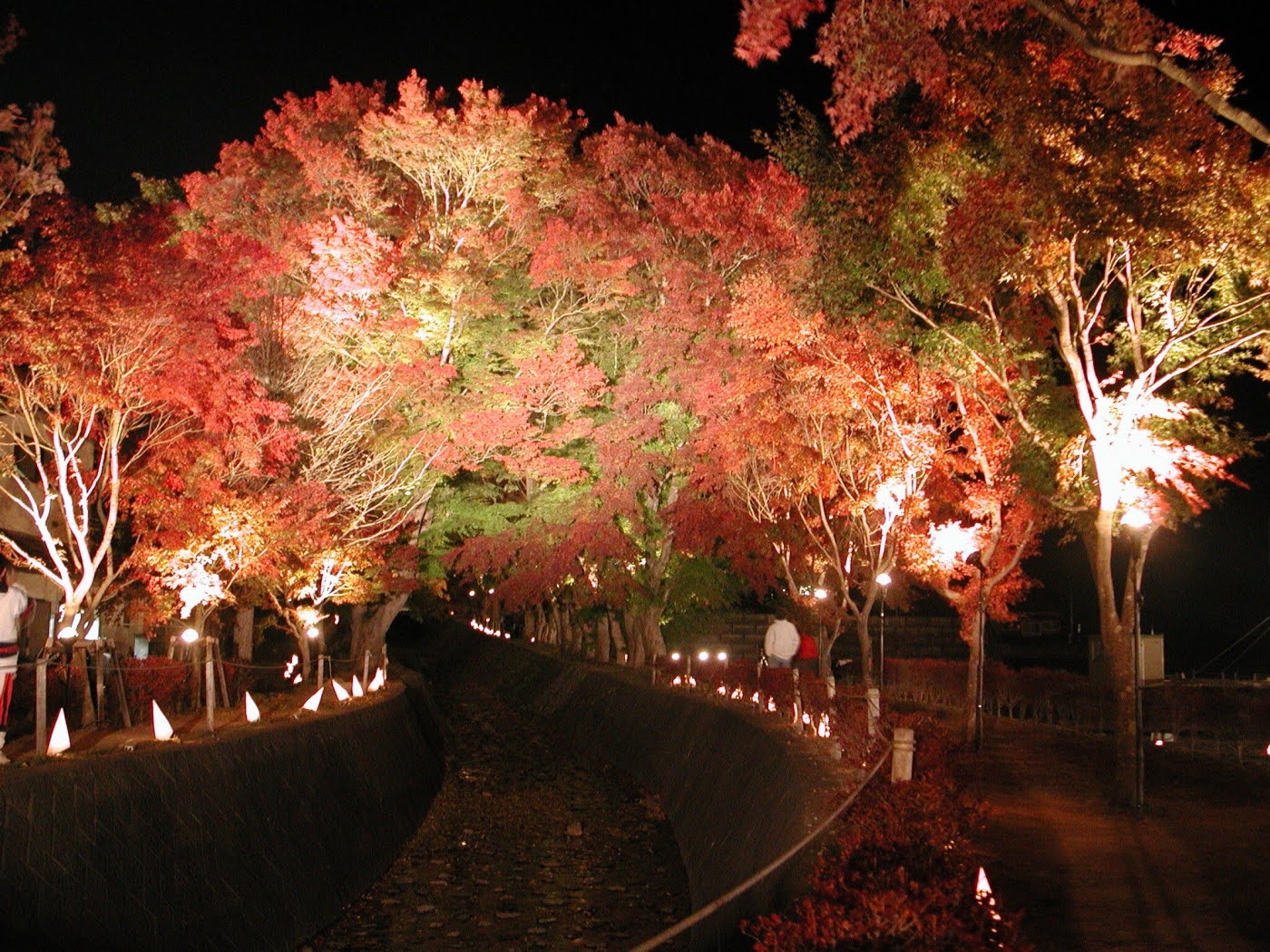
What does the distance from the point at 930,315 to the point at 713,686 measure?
892 cm

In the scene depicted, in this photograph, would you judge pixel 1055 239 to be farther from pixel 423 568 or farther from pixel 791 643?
pixel 423 568

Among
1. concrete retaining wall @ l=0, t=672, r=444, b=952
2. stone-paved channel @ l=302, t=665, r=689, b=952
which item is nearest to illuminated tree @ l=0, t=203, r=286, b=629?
concrete retaining wall @ l=0, t=672, r=444, b=952

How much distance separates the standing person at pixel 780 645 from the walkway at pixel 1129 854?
4165 millimetres

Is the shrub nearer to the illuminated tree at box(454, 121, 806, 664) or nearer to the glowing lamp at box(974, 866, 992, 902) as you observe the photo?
the glowing lamp at box(974, 866, 992, 902)

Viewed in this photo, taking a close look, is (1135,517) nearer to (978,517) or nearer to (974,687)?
(974,687)

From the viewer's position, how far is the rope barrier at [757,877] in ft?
19.0

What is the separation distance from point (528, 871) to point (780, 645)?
616cm

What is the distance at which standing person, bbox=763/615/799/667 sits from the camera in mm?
19984

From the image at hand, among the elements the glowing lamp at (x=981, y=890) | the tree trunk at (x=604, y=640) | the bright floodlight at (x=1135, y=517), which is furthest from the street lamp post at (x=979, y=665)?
the tree trunk at (x=604, y=640)

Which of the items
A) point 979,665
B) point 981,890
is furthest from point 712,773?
point 981,890

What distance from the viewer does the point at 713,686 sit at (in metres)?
22.7

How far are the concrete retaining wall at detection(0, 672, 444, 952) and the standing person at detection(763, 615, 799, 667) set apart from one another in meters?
7.50

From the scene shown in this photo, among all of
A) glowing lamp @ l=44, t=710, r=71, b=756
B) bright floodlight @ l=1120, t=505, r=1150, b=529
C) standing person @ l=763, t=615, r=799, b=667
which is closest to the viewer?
glowing lamp @ l=44, t=710, r=71, b=756

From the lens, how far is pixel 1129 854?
10078mm
